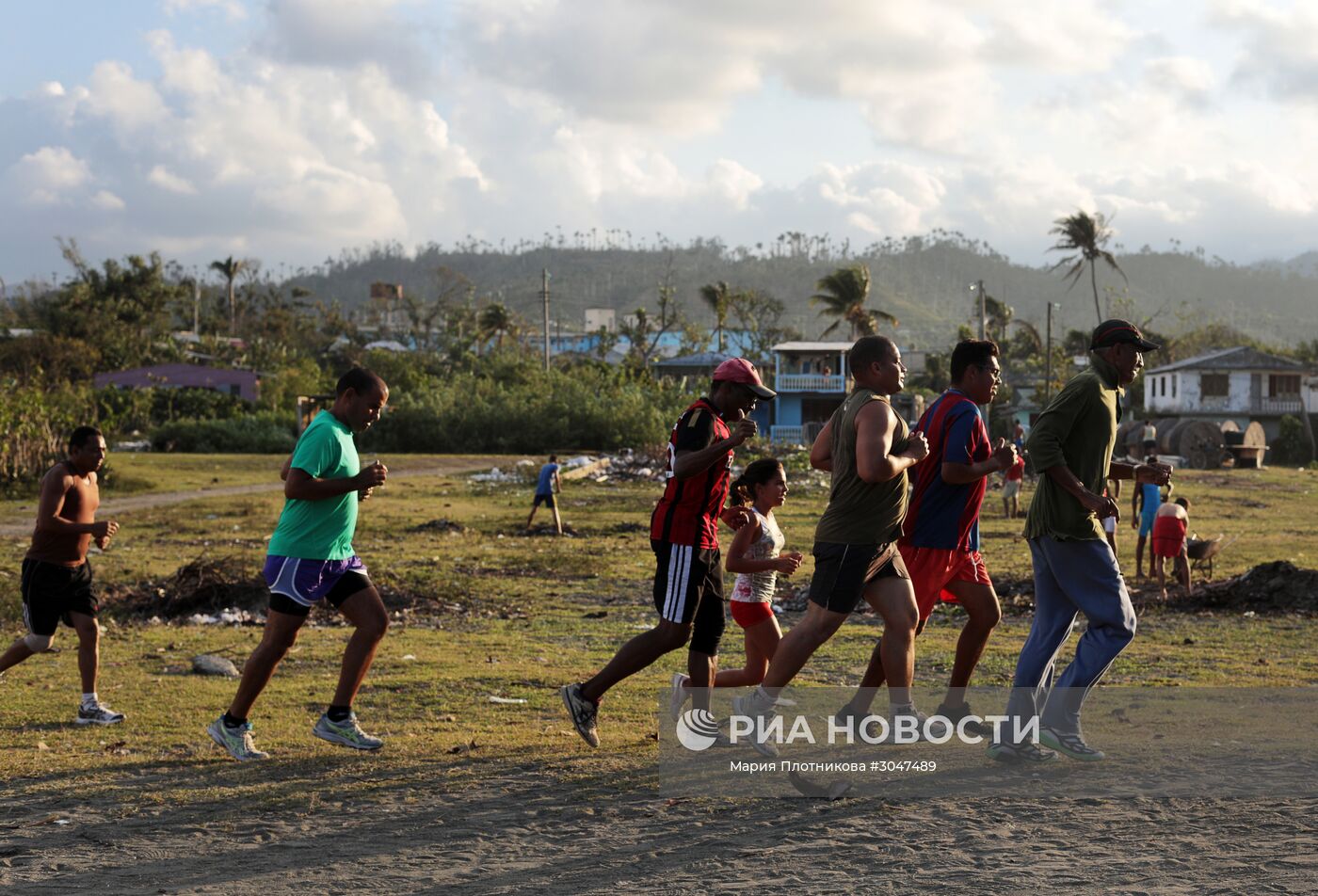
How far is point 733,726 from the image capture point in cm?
612

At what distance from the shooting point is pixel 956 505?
235 inches

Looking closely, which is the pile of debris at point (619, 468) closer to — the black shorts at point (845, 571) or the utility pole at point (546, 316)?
the utility pole at point (546, 316)

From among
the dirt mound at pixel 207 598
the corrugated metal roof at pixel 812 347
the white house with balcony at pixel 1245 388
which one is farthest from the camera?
the corrugated metal roof at pixel 812 347

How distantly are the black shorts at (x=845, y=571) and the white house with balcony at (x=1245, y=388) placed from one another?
60263mm

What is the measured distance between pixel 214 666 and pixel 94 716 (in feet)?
5.90

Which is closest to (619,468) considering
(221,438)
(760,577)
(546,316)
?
(221,438)

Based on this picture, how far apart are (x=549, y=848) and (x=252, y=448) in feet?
151

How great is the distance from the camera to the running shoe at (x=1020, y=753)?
227 inches

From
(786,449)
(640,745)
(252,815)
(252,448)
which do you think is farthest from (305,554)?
(252,448)

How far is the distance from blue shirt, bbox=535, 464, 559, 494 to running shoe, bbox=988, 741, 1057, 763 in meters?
15.0

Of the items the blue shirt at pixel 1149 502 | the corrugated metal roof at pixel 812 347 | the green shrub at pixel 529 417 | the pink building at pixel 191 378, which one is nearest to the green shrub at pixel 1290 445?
the corrugated metal roof at pixel 812 347

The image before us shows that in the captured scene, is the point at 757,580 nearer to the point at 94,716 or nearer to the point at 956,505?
the point at 956,505

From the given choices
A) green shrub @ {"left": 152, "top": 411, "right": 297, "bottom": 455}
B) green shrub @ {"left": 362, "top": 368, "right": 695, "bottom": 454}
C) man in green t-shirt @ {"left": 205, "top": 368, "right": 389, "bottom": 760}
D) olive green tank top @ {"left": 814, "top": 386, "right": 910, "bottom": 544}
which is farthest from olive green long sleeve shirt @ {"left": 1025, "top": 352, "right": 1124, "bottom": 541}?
green shrub @ {"left": 152, "top": 411, "right": 297, "bottom": 455}

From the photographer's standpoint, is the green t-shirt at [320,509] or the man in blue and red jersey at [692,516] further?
the green t-shirt at [320,509]
